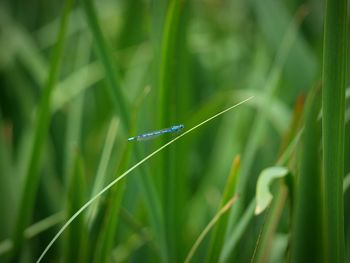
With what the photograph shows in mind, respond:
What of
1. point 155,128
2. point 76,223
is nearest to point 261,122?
point 155,128

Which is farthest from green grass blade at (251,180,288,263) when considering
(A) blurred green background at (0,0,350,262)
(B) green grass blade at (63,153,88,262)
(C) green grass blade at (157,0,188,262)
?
(B) green grass blade at (63,153,88,262)

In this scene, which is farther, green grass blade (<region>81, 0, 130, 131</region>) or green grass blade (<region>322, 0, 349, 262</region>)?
green grass blade (<region>81, 0, 130, 131</region>)

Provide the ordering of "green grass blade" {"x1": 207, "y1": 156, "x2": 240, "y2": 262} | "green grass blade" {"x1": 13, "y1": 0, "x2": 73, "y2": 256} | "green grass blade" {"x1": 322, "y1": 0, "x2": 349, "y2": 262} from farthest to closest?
"green grass blade" {"x1": 13, "y1": 0, "x2": 73, "y2": 256}
"green grass blade" {"x1": 207, "y1": 156, "x2": 240, "y2": 262}
"green grass blade" {"x1": 322, "y1": 0, "x2": 349, "y2": 262}

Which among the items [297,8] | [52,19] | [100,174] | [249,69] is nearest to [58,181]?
[100,174]

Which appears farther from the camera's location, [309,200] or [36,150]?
[36,150]

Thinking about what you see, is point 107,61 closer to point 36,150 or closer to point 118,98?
point 118,98

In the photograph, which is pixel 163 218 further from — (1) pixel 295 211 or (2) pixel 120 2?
(2) pixel 120 2

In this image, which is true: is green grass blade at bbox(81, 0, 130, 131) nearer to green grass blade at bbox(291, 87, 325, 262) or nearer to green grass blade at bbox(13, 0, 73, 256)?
green grass blade at bbox(13, 0, 73, 256)

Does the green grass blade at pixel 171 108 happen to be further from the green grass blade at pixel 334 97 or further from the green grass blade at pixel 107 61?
the green grass blade at pixel 334 97
